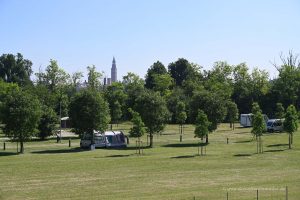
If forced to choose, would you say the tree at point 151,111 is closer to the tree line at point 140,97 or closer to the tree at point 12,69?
the tree line at point 140,97

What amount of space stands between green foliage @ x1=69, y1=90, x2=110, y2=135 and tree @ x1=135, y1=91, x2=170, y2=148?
4.10 meters

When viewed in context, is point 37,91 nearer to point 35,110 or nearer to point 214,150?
point 35,110

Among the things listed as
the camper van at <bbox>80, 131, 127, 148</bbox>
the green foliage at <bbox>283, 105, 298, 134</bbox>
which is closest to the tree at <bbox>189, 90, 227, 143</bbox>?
the green foliage at <bbox>283, 105, 298, 134</bbox>

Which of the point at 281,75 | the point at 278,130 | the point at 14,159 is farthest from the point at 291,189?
the point at 281,75

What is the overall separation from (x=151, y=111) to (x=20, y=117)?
1399 centimetres

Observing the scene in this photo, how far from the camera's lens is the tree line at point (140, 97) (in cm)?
4744

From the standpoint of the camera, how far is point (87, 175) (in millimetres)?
31516

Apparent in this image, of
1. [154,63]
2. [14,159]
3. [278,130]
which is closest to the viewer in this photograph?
[14,159]

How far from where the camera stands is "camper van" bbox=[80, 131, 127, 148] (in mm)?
50150

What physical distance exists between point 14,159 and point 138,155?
10.6m

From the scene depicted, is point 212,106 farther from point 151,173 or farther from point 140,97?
point 151,173

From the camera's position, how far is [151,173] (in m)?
32.4

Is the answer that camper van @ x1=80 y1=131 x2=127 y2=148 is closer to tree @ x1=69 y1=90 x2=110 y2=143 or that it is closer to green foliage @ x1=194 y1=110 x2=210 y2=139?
tree @ x1=69 y1=90 x2=110 y2=143

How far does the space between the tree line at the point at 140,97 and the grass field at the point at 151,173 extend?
3454 mm
